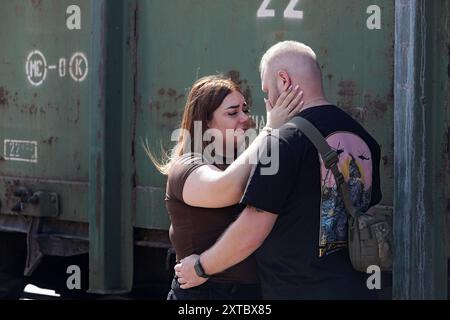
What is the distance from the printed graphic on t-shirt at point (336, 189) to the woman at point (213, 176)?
0.20 meters

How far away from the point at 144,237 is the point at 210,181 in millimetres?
2072

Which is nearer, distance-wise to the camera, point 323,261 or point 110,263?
point 323,261

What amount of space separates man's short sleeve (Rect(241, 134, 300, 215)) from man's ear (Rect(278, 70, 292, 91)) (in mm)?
196

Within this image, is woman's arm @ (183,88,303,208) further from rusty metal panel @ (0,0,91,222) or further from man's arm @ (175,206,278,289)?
rusty metal panel @ (0,0,91,222)

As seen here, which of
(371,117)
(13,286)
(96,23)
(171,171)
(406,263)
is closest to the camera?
(171,171)

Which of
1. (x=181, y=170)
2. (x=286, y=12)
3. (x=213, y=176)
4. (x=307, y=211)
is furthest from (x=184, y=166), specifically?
(x=286, y=12)

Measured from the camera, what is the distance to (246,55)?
178 inches

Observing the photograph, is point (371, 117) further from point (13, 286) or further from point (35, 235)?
point (13, 286)

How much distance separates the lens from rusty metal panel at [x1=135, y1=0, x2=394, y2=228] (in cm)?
405

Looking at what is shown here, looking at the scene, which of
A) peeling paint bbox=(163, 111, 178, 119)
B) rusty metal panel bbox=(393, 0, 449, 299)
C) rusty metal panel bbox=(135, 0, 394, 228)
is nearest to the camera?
rusty metal panel bbox=(393, 0, 449, 299)

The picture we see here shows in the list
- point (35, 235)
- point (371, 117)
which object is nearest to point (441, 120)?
point (371, 117)

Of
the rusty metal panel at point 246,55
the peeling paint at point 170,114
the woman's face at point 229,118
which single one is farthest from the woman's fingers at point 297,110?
the peeling paint at point 170,114

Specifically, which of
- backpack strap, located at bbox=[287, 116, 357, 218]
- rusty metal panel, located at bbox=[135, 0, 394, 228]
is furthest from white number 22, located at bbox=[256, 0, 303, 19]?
backpack strap, located at bbox=[287, 116, 357, 218]

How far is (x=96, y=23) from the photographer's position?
4.88 metres
